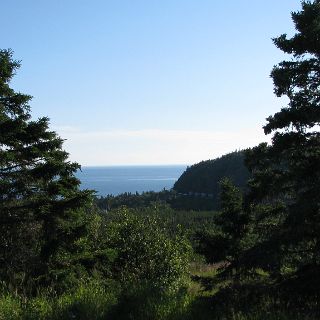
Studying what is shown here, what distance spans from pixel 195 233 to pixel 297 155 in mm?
8745

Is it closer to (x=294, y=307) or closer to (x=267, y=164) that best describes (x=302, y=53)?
(x=267, y=164)

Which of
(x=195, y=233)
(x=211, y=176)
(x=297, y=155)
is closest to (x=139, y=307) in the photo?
(x=297, y=155)

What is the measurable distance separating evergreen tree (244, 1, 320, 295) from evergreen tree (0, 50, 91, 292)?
7.85m

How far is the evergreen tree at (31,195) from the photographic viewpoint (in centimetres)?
1523

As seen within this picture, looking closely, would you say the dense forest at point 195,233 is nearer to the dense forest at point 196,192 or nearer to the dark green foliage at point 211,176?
the dense forest at point 196,192

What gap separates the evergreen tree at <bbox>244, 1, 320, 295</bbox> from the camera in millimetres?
9625

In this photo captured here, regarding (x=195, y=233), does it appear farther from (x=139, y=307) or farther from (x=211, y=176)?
(x=211, y=176)

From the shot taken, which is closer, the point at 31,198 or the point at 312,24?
the point at 312,24

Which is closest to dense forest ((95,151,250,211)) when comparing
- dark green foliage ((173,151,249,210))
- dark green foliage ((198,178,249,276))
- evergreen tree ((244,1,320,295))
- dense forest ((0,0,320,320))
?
dark green foliage ((173,151,249,210))

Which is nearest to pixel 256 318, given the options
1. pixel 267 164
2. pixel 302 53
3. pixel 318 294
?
pixel 318 294

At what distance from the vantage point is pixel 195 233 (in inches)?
723

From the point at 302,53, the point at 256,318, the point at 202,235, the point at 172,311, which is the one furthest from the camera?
the point at 202,235

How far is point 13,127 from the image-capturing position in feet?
50.5

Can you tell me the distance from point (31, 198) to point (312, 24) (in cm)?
1090
